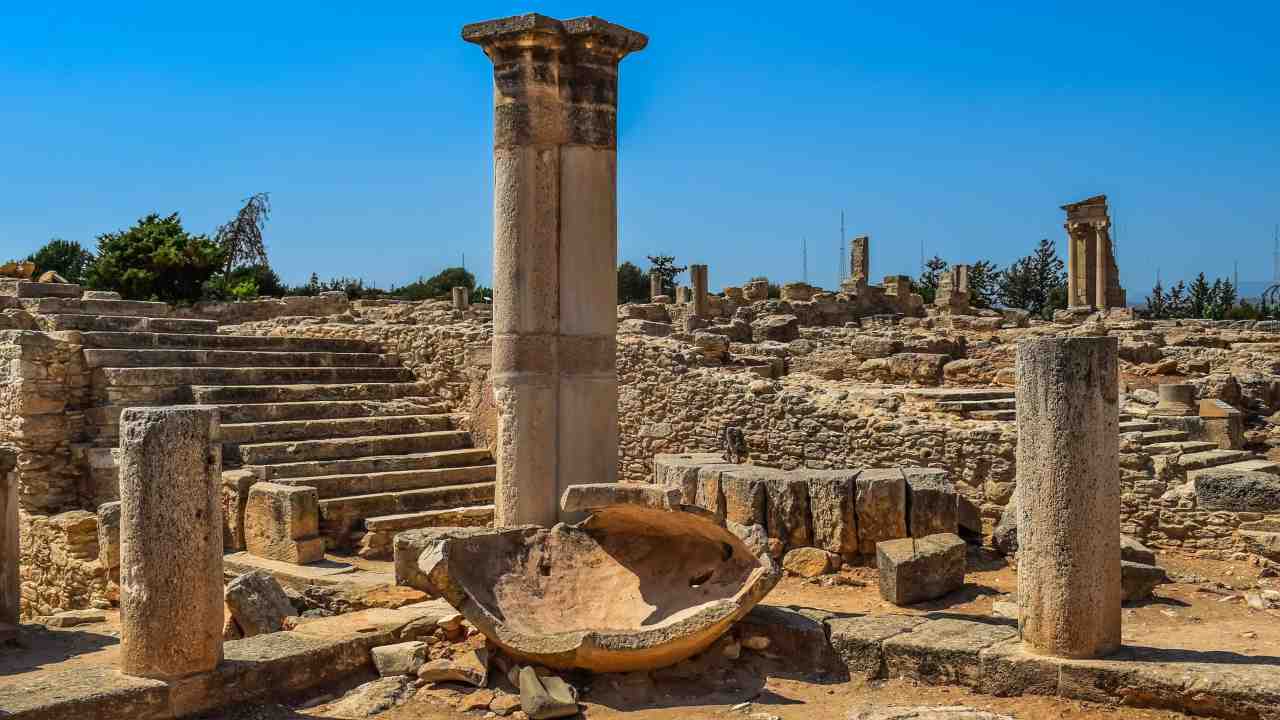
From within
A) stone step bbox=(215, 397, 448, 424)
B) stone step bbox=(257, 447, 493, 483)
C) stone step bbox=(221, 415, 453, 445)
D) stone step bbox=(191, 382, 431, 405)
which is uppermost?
stone step bbox=(191, 382, 431, 405)

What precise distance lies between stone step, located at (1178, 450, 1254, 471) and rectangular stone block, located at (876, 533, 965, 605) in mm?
3537

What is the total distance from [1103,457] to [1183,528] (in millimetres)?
5050

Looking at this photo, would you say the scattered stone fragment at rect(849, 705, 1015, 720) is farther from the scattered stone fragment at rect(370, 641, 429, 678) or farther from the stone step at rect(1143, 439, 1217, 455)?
the stone step at rect(1143, 439, 1217, 455)

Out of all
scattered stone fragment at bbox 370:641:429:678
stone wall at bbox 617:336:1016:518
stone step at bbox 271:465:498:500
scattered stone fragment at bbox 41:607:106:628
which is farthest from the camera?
stone step at bbox 271:465:498:500

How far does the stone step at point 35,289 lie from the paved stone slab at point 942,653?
543 inches

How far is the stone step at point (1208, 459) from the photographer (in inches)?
410

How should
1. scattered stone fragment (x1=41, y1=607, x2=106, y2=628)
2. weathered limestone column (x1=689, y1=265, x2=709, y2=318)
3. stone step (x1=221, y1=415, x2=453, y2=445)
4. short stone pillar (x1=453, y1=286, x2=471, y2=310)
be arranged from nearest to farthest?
1. scattered stone fragment (x1=41, y1=607, x2=106, y2=628)
2. stone step (x1=221, y1=415, x2=453, y2=445)
3. weathered limestone column (x1=689, y1=265, x2=709, y2=318)
4. short stone pillar (x1=453, y1=286, x2=471, y2=310)

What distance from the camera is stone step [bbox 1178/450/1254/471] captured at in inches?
410

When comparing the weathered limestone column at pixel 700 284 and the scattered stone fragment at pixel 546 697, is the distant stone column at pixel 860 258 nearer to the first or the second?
the weathered limestone column at pixel 700 284

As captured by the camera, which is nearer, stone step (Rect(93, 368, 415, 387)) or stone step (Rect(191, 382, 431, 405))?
stone step (Rect(93, 368, 415, 387))

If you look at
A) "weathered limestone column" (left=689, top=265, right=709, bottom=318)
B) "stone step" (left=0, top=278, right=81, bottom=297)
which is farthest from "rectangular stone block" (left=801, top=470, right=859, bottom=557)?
"weathered limestone column" (left=689, top=265, right=709, bottom=318)

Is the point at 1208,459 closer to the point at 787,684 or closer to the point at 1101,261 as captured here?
the point at 787,684

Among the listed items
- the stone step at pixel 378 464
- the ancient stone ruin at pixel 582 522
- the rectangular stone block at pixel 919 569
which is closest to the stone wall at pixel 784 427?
the ancient stone ruin at pixel 582 522

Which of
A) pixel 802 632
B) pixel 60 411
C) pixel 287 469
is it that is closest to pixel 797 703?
pixel 802 632
